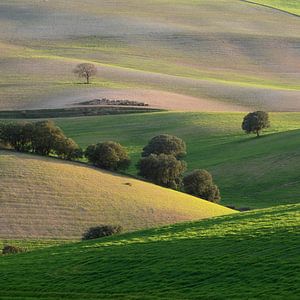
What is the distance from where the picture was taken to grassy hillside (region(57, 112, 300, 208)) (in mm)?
56500

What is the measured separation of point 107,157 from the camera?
173ft

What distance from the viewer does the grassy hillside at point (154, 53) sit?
93750 mm

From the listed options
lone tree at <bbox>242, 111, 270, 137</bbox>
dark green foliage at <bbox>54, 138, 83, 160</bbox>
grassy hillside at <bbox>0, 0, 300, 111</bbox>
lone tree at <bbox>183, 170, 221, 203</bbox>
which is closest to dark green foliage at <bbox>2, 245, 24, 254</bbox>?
dark green foliage at <bbox>54, 138, 83, 160</bbox>

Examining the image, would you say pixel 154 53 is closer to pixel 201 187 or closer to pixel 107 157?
pixel 107 157

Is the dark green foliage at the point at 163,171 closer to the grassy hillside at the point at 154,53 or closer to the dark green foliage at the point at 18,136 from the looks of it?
the dark green foliage at the point at 18,136

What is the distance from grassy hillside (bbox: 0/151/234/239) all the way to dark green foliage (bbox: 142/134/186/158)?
43.8 feet

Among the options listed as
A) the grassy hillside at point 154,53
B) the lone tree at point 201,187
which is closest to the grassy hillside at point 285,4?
the grassy hillside at point 154,53

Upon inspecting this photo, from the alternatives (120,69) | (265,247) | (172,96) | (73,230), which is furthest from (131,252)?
(120,69)

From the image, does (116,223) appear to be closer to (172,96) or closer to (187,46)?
(172,96)

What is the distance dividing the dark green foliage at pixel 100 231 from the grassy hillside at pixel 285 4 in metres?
118

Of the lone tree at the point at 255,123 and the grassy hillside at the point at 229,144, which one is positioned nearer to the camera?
the grassy hillside at the point at 229,144

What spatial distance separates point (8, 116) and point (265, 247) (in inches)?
2338

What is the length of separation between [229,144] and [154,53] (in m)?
53.6

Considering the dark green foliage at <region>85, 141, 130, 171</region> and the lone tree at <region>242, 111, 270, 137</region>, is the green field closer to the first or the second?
the lone tree at <region>242, 111, 270, 137</region>
